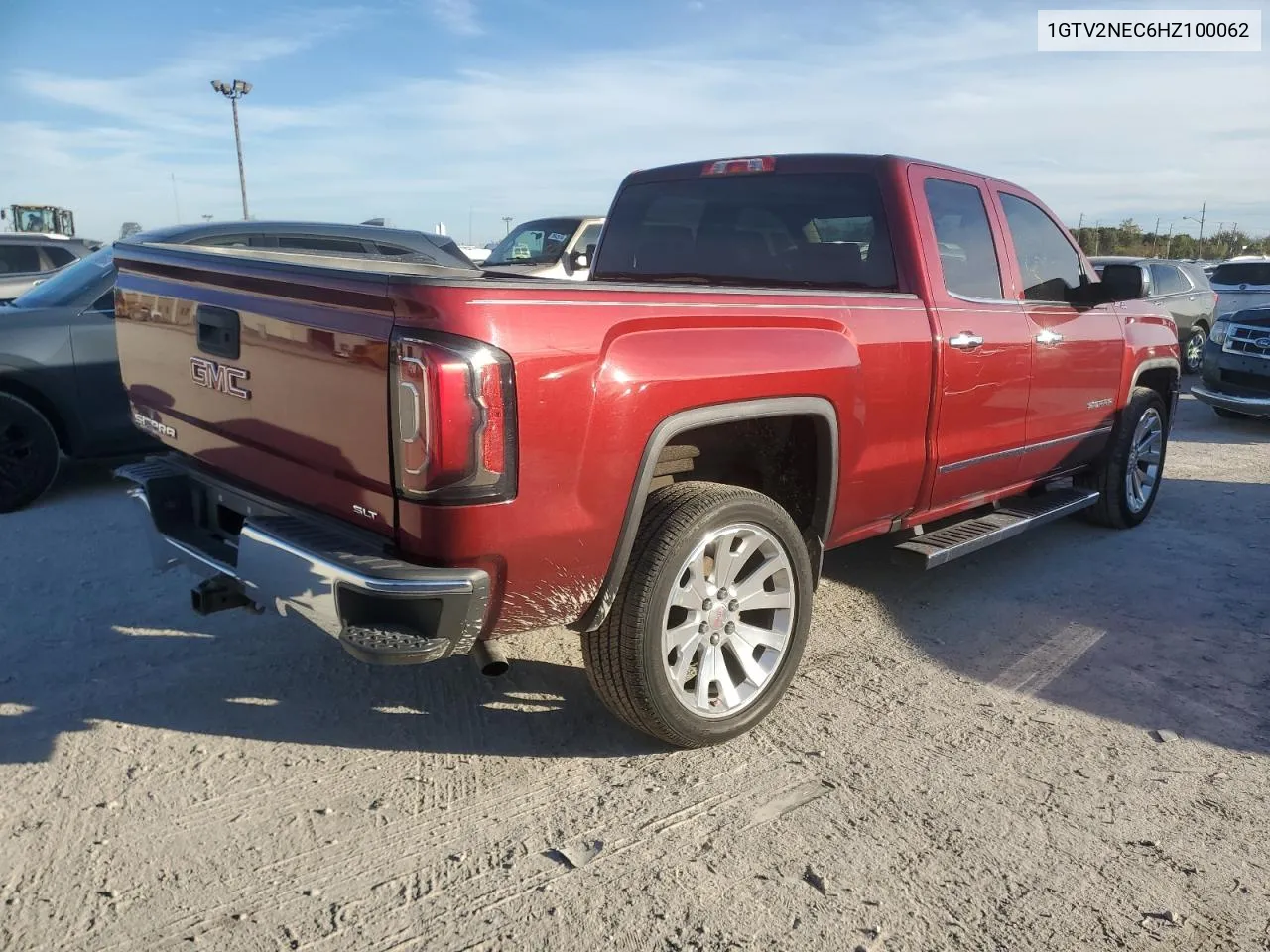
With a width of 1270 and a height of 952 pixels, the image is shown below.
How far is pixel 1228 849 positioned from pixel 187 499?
11.2ft

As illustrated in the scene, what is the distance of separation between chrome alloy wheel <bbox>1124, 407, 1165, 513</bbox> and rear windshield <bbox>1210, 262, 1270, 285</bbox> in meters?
11.0

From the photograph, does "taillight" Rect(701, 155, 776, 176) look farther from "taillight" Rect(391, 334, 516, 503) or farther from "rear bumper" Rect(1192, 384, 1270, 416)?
"rear bumper" Rect(1192, 384, 1270, 416)

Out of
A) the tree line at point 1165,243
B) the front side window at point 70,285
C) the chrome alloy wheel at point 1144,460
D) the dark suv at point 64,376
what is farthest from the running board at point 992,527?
the tree line at point 1165,243

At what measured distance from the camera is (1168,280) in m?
13.3

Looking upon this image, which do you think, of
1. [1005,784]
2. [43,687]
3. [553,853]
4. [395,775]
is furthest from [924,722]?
[43,687]

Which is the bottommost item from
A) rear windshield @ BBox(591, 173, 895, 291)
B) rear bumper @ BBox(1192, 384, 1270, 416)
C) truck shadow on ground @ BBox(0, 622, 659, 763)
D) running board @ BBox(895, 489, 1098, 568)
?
truck shadow on ground @ BBox(0, 622, 659, 763)

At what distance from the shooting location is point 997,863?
2.61 meters

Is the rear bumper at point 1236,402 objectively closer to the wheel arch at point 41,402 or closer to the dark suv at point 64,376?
the dark suv at point 64,376

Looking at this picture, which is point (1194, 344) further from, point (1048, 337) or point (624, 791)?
point (624, 791)

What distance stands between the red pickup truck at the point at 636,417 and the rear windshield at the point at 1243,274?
489 inches

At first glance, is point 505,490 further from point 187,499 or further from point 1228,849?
point 1228,849

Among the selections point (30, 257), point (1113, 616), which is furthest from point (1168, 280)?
point (30, 257)

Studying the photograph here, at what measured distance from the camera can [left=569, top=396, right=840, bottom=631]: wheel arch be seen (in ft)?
9.18

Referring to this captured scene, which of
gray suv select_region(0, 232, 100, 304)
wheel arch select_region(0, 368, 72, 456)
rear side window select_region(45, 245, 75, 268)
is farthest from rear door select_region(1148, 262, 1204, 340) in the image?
rear side window select_region(45, 245, 75, 268)
